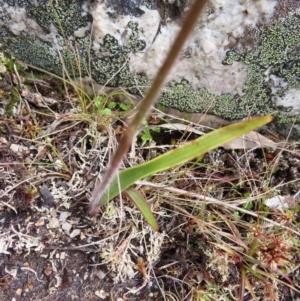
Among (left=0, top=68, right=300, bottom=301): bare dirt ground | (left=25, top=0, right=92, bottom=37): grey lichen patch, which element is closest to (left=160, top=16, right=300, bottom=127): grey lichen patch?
(left=0, top=68, right=300, bottom=301): bare dirt ground

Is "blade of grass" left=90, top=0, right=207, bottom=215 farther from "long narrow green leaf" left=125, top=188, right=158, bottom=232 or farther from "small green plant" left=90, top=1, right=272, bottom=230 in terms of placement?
"long narrow green leaf" left=125, top=188, right=158, bottom=232

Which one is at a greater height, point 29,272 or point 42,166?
point 42,166

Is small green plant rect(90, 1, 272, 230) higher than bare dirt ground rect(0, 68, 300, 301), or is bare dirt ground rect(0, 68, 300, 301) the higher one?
small green plant rect(90, 1, 272, 230)

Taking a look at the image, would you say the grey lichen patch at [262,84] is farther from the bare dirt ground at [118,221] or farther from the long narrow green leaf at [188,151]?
the long narrow green leaf at [188,151]

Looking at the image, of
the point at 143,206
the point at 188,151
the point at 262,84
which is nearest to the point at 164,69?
the point at 188,151

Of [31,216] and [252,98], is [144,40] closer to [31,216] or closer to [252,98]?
[252,98]

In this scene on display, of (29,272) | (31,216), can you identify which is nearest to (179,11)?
(31,216)
